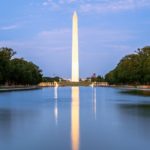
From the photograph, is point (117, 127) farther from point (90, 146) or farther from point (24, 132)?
point (90, 146)

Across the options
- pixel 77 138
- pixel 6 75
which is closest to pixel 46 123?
pixel 77 138

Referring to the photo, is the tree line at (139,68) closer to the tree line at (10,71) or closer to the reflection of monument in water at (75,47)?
the reflection of monument in water at (75,47)

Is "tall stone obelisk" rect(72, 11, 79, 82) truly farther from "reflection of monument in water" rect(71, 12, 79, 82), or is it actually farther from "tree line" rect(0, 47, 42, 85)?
"tree line" rect(0, 47, 42, 85)

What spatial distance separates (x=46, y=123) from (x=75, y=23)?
8879 centimetres

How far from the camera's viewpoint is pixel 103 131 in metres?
14.1

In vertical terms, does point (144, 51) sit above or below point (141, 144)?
above

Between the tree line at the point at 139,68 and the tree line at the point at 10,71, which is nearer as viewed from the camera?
the tree line at the point at 10,71

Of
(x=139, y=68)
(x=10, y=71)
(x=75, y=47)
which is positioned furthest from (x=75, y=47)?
(x=10, y=71)

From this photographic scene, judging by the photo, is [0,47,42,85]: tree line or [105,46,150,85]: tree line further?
[105,46,150,85]: tree line

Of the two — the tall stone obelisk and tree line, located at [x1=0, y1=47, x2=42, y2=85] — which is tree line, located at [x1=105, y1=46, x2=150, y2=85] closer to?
the tall stone obelisk

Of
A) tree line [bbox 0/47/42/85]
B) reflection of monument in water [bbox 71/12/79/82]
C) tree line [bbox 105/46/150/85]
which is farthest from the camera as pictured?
reflection of monument in water [bbox 71/12/79/82]

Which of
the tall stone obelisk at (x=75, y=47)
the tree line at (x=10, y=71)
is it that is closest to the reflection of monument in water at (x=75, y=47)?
the tall stone obelisk at (x=75, y=47)

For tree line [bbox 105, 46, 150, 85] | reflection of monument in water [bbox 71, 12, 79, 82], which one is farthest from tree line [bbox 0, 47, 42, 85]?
tree line [bbox 105, 46, 150, 85]

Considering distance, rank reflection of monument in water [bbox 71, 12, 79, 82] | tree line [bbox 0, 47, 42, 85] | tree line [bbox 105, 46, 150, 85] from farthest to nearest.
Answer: reflection of monument in water [bbox 71, 12, 79, 82] → tree line [bbox 105, 46, 150, 85] → tree line [bbox 0, 47, 42, 85]
